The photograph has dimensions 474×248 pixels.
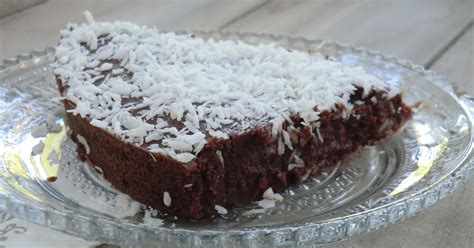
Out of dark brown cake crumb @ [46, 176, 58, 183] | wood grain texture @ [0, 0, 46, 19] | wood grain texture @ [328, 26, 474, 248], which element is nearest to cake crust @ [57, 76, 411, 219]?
dark brown cake crumb @ [46, 176, 58, 183]

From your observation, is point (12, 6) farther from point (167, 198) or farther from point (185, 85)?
point (167, 198)

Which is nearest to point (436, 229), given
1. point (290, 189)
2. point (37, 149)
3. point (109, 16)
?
point (290, 189)

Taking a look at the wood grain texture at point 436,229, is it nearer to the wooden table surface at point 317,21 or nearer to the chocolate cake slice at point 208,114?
the chocolate cake slice at point 208,114

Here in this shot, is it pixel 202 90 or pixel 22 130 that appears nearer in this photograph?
pixel 202 90

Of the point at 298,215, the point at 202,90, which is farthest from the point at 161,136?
the point at 298,215

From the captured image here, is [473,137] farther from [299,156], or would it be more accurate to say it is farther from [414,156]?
[299,156]
